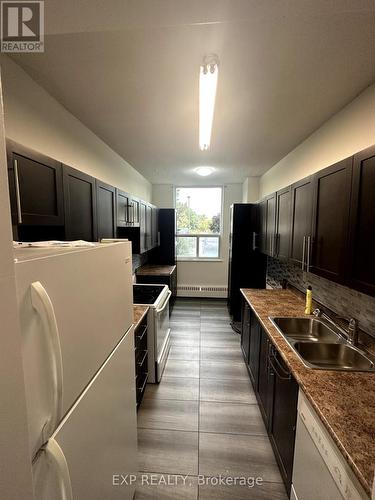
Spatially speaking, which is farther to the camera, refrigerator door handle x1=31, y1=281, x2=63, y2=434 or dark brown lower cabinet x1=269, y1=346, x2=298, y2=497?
dark brown lower cabinet x1=269, y1=346, x2=298, y2=497

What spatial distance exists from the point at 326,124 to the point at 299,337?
206cm

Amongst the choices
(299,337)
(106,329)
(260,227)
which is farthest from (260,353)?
(260,227)

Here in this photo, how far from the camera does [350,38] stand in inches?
49.6

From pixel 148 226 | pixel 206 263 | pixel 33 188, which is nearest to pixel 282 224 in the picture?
pixel 148 226

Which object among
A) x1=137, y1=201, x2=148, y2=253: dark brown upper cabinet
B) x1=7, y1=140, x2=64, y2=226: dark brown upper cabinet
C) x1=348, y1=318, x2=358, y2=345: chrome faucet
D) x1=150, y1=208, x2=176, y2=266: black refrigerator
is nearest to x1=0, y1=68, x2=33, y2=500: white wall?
x1=7, y1=140, x2=64, y2=226: dark brown upper cabinet

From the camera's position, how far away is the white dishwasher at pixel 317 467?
0.85 m

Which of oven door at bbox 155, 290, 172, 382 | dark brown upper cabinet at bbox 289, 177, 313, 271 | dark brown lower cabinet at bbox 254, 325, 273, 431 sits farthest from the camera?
oven door at bbox 155, 290, 172, 382

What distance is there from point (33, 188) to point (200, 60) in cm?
128

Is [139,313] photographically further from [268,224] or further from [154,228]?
[154,228]

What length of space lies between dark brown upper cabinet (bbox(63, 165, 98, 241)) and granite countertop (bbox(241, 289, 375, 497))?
1.65 meters

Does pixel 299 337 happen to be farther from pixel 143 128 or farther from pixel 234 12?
pixel 143 128

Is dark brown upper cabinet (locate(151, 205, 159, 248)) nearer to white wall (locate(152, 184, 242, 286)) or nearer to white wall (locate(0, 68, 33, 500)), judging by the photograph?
white wall (locate(152, 184, 242, 286))

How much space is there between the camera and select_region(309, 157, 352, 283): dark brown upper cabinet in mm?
1471

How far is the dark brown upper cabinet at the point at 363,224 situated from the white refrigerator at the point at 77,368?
4.48 ft
